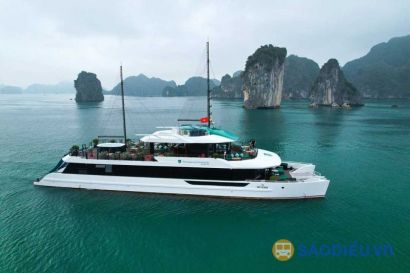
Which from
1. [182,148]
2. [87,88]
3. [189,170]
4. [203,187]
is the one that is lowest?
[203,187]

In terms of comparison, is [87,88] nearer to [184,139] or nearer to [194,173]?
[184,139]

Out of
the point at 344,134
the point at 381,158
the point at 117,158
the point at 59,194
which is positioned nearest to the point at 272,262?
the point at 117,158

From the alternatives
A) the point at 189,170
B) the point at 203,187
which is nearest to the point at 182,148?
the point at 189,170

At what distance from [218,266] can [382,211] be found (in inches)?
509

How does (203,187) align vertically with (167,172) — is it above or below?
below

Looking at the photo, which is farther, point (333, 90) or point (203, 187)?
point (333, 90)

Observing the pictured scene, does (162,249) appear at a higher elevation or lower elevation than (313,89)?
lower

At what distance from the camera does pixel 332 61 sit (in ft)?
480

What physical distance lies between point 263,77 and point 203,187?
111 m

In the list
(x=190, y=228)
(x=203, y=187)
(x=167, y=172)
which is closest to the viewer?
(x=190, y=228)

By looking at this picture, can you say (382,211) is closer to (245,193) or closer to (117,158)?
(245,193)

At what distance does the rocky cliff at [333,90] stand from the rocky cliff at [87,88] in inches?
5397

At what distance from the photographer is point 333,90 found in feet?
469

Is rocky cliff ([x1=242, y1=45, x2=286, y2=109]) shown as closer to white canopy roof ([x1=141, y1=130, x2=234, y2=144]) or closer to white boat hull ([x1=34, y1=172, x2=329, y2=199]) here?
white canopy roof ([x1=141, y1=130, x2=234, y2=144])
